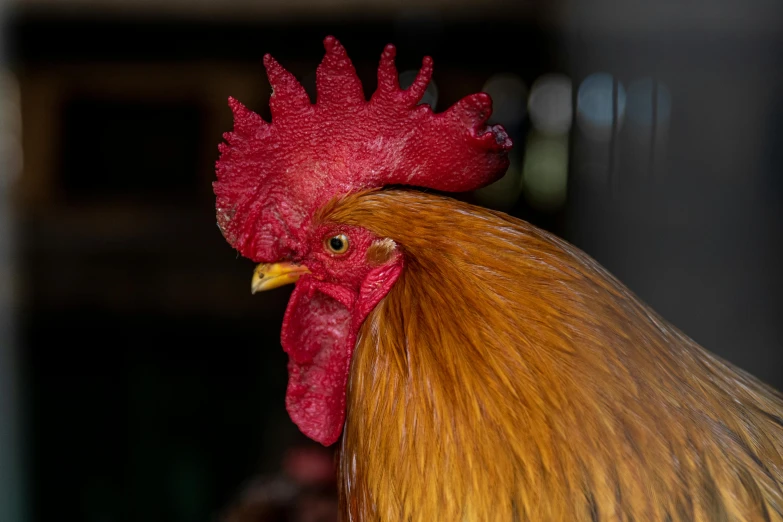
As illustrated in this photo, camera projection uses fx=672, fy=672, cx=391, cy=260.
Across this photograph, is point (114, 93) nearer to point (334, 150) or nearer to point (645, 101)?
point (645, 101)

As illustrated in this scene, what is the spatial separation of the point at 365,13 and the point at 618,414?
3229 mm

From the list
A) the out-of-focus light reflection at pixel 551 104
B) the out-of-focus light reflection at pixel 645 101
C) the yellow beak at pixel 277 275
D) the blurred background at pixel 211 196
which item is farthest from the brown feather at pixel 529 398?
the out-of-focus light reflection at pixel 551 104

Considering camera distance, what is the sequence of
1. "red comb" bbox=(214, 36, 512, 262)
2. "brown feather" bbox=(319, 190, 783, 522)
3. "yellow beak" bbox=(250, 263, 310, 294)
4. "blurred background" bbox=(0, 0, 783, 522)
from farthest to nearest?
1. "blurred background" bbox=(0, 0, 783, 522)
2. "yellow beak" bbox=(250, 263, 310, 294)
3. "red comb" bbox=(214, 36, 512, 262)
4. "brown feather" bbox=(319, 190, 783, 522)

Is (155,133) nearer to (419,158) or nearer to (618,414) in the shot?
(419,158)

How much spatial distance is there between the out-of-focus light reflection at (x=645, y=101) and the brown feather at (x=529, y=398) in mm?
3322

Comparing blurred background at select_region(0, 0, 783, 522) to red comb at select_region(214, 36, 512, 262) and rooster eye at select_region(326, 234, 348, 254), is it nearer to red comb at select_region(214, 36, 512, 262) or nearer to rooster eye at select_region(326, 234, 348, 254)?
red comb at select_region(214, 36, 512, 262)

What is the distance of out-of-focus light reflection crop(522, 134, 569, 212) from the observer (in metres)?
4.97

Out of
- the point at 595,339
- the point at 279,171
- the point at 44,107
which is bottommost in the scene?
the point at 595,339

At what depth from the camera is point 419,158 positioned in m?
1.43

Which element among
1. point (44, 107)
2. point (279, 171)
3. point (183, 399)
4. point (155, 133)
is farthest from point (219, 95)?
point (279, 171)

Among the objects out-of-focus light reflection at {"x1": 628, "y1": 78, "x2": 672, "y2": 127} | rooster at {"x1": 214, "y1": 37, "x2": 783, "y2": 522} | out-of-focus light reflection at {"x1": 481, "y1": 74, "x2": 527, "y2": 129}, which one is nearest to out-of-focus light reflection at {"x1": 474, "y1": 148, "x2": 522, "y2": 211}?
out-of-focus light reflection at {"x1": 481, "y1": 74, "x2": 527, "y2": 129}

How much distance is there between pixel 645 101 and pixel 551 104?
2.30ft

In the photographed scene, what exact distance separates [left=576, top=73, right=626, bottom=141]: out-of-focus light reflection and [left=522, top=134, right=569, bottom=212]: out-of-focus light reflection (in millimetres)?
246

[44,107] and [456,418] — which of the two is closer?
[456,418]
